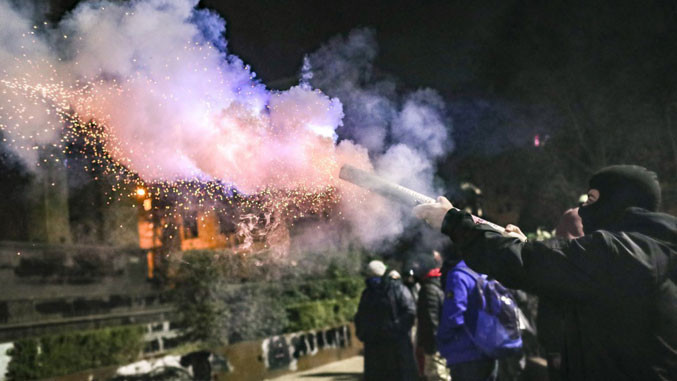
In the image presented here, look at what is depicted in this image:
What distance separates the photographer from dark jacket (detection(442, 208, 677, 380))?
2299 millimetres

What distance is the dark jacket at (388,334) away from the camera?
20.9 feet

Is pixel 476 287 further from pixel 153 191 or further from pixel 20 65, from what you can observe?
pixel 20 65

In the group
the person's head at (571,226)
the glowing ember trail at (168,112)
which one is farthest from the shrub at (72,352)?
the person's head at (571,226)

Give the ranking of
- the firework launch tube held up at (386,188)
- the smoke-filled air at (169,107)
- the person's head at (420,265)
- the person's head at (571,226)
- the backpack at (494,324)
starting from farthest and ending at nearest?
the person's head at (420,265)
the person's head at (571,226)
the backpack at (494,324)
the smoke-filled air at (169,107)
the firework launch tube held up at (386,188)

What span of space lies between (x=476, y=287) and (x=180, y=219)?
2852 millimetres

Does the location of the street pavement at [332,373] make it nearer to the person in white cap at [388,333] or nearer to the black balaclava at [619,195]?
the person in white cap at [388,333]

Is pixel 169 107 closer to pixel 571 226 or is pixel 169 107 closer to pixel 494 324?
pixel 494 324

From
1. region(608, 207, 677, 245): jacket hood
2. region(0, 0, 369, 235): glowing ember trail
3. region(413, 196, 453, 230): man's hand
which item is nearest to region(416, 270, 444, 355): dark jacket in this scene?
region(0, 0, 369, 235): glowing ember trail

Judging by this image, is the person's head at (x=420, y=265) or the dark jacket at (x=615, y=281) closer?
the dark jacket at (x=615, y=281)

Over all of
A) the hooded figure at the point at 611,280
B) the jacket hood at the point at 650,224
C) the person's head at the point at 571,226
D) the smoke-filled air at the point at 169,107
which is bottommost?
the hooded figure at the point at 611,280

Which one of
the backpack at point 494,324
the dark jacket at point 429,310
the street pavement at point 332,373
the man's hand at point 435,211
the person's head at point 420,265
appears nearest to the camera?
the man's hand at point 435,211

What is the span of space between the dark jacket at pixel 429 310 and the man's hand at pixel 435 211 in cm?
419

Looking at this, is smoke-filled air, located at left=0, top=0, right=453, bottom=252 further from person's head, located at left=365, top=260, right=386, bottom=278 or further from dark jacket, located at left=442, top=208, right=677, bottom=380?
dark jacket, located at left=442, top=208, right=677, bottom=380

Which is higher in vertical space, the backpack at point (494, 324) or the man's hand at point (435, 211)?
the man's hand at point (435, 211)
